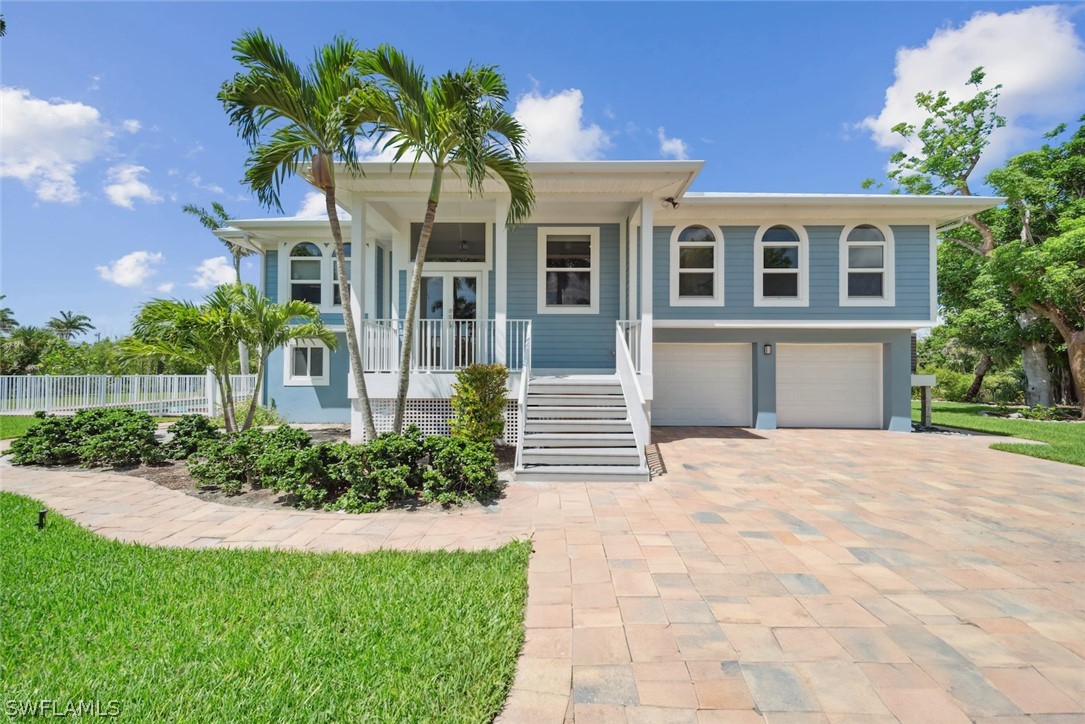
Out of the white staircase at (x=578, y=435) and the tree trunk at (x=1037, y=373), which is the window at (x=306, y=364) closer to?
the white staircase at (x=578, y=435)

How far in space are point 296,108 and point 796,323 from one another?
10044 mm

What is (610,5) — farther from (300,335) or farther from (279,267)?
(279,267)

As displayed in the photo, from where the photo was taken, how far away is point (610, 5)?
7.41 meters

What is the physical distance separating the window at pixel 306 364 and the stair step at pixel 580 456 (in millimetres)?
6949

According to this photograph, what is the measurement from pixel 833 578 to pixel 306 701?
3.26m

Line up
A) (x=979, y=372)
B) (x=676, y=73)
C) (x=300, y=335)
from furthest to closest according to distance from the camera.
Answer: (x=979, y=372)
(x=676, y=73)
(x=300, y=335)

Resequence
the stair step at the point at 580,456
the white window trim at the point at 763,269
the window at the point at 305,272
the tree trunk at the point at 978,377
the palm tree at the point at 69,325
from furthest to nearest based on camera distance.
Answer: the palm tree at the point at 69,325 < the tree trunk at the point at 978,377 < the window at the point at 305,272 < the white window trim at the point at 763,269 < the stair step at the point at 580,456

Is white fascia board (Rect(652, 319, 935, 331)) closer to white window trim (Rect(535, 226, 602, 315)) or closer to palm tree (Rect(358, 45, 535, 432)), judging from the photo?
white window trim (Rect(535, 226, 602, 315))

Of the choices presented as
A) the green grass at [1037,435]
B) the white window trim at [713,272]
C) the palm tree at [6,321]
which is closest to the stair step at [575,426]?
the white window trim at [713,272]

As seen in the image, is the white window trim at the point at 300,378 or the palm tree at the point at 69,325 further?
the palm tree at the point at 69,325

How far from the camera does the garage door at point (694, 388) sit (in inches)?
405

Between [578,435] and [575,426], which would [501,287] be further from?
[578,435]

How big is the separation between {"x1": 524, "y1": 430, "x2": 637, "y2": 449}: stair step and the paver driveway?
2.78 ft

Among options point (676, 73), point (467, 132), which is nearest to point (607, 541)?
point (467, 132)
